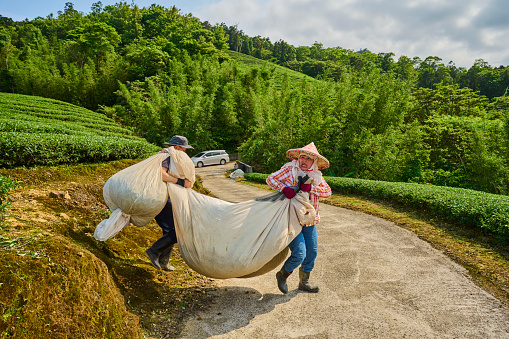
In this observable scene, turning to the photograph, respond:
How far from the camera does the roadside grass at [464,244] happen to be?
4.11 metres

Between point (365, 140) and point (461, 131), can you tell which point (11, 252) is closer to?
point (365, 140)

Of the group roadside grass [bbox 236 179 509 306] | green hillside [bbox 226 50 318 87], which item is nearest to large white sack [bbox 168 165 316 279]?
roadside grass [bbox 236 179 509 306]

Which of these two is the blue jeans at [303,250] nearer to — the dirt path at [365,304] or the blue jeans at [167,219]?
the dirt path at [365,304]

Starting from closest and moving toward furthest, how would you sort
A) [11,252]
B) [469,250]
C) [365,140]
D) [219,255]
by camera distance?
[11,252]
[219,255]
[469,250]
[365,140]

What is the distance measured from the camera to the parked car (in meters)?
24.1

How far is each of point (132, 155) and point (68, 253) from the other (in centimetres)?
553

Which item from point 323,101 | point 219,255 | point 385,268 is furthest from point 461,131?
point 219,255

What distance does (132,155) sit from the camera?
25.4 feet

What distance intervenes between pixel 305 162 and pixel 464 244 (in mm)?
3798

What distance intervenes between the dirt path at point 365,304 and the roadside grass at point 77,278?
438 mm

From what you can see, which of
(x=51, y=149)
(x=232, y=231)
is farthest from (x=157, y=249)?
(x=51, y=149)

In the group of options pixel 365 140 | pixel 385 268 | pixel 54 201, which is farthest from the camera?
pixel 365 140

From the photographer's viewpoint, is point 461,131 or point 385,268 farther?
point 461,131

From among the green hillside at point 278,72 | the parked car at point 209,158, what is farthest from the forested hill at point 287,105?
the parked car at point 209,158
